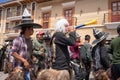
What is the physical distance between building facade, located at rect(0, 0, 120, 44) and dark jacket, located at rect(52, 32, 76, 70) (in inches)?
585

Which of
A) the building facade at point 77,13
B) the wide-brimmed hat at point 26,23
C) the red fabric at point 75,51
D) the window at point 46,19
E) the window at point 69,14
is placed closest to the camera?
the wide-brimmed hat at point 26,23

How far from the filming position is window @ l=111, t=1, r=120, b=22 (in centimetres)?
2034

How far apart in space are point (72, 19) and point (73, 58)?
15575 millimetres

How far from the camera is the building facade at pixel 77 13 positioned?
20641 millimetres

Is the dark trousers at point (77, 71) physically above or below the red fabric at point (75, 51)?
below

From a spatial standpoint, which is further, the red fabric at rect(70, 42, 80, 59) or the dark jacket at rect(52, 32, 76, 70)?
the red fabric at rect(70, 42, 80, 59)

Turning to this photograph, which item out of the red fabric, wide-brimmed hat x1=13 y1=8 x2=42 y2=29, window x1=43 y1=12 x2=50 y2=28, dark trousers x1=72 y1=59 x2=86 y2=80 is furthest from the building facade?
wide-brimmed hat x1=13 y1=8 x2=42 y2=29

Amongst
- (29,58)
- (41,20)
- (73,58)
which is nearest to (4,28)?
(41,20)

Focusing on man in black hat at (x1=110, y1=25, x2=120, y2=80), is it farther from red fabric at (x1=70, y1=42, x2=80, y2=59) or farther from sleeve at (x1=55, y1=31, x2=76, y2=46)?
red fabric at (x1=70, y1=42, x2=80, y2=59)

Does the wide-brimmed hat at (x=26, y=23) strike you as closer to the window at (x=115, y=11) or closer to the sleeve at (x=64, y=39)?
the sleeve at (x=64, y=39)

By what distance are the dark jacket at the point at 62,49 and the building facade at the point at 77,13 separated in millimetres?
14849

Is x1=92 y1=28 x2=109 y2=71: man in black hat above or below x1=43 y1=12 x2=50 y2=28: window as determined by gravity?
below

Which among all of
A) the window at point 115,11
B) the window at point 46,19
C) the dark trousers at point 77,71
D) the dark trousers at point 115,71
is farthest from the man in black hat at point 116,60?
the window at point 46,19

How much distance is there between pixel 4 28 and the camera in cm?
3438
